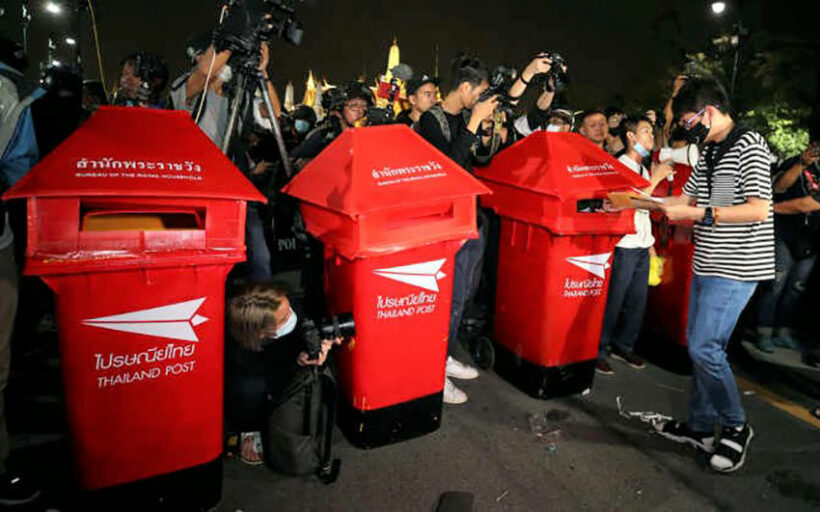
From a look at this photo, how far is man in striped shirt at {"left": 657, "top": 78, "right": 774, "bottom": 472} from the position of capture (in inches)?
105

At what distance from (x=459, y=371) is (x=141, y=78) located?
3.00 meters

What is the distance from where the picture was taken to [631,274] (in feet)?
13.5

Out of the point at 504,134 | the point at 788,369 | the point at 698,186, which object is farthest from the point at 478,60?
the point at 788,369

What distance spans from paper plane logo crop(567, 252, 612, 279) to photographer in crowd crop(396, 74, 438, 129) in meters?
1.64

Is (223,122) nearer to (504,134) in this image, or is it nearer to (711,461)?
(504,134)

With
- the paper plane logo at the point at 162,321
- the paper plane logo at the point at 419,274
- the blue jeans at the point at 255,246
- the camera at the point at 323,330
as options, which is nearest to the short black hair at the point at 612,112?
the paper plane logo at the point at 419,274

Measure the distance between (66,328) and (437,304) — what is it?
1.75 m

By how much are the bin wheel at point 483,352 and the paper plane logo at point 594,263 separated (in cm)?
98

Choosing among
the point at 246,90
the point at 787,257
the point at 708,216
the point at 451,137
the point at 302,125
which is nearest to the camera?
the point at 708,216

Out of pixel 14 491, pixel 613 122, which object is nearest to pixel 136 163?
pixel 14 491

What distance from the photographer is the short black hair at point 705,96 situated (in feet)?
9.14

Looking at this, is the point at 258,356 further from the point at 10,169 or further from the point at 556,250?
the point at 556,250

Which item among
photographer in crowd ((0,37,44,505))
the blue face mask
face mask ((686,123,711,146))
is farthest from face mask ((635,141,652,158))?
photographer in crowd ((0,37,44,505))

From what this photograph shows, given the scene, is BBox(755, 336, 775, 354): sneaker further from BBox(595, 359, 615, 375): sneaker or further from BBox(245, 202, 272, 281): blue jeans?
BBox(245, 202, 272, 281): blue jeans
